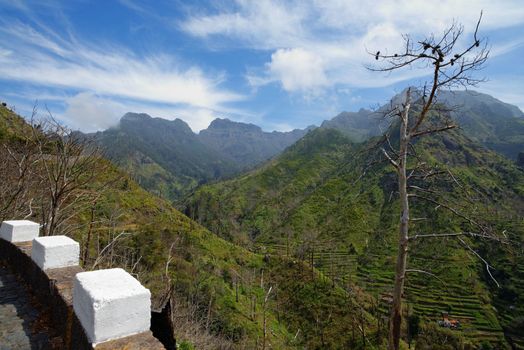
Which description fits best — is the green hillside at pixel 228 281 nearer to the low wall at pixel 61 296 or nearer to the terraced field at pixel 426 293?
the terraced field at pixel 426 293

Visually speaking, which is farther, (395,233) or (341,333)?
(395,233)

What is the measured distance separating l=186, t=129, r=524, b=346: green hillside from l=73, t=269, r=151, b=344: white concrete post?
36.5 m

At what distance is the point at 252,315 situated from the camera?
50.9 metres

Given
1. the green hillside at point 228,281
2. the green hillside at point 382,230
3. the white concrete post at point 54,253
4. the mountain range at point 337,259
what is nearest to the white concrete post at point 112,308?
the white concrete post at point 54,253

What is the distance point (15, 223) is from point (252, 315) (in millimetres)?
47893

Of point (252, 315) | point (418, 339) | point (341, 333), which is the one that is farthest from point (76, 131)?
point (418, 339)

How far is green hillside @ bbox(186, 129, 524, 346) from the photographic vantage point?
248 ft

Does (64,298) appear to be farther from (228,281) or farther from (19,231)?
(228,281)

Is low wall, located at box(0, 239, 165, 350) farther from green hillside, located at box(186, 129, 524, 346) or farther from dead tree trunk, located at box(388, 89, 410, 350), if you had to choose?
green hillside, located at box(186, 129, 524, 346)

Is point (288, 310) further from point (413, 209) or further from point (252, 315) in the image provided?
point (413, 209)

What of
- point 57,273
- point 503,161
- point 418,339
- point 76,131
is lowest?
point 418,339

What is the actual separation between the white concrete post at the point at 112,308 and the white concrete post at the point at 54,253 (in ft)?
8.00

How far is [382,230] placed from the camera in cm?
10512

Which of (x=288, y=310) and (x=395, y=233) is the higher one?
(x=395, y=233)
